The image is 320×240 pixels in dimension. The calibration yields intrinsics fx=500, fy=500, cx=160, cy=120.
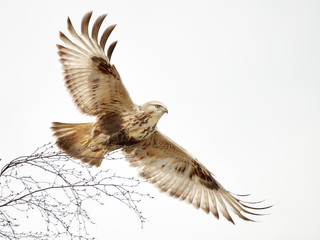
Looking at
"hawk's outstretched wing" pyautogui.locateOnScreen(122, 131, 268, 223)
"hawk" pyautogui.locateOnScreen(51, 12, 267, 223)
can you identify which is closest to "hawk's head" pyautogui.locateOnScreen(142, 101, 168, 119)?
"hawk" pyautogui.locateOnScreen(51, 12, 267, 223)

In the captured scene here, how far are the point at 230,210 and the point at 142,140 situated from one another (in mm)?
2030

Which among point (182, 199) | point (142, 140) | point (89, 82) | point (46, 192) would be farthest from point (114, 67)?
point (46, 192)

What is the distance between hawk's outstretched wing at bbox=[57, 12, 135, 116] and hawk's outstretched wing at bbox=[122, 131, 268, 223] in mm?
1013

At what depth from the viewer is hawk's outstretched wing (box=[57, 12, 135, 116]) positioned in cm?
745

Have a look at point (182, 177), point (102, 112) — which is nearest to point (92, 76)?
point (102, 112)

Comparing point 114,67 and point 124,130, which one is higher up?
point 114,67

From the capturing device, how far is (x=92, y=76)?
7.66 meters

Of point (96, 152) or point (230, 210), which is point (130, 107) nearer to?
point (96, 152)

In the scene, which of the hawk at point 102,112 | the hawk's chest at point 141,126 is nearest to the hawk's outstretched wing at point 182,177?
the hawk at point 102,112

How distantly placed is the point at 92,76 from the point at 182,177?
2.56 m

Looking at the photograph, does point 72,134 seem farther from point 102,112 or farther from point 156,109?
point 156,109

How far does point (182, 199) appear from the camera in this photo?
8.88m

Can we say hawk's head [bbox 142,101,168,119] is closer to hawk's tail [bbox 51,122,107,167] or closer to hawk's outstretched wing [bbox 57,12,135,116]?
hawk's outstretched wing [bbox 57,12,135,116]

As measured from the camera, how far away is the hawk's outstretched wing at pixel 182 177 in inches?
337
